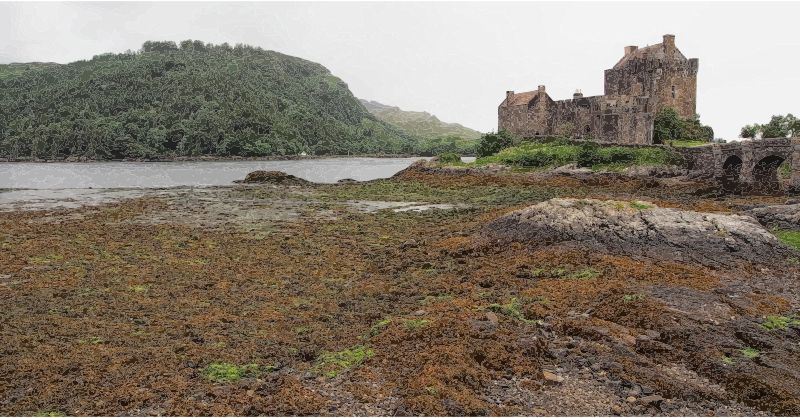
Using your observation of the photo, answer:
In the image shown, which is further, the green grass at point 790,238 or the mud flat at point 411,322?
the green grass at point 790,238

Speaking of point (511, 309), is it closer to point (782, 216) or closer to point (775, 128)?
point (782, 216)

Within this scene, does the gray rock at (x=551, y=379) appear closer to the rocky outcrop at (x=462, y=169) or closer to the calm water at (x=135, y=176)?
the rocky outcrop at (x=462, y=169)

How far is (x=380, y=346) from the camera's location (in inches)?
414

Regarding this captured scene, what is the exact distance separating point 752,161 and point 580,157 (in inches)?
696

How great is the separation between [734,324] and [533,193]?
33.0 metres

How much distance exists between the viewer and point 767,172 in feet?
132

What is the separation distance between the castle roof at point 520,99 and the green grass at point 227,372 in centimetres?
7505

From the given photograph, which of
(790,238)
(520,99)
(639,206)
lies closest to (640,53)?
(520,99)

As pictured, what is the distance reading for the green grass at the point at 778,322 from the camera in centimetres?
1102

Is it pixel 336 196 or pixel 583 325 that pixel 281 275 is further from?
pixel 336 196

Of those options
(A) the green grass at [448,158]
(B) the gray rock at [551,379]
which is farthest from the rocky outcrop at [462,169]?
(B) the gray rock at [551,379]

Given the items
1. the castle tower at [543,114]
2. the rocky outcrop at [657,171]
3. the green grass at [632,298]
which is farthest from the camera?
the castle tower at [543,114]

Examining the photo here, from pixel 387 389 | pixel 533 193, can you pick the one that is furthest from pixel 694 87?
pixel 387 389

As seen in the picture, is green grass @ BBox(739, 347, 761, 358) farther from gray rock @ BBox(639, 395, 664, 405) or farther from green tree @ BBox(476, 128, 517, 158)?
green tree @ BBox(476, 128, 517, 158)
